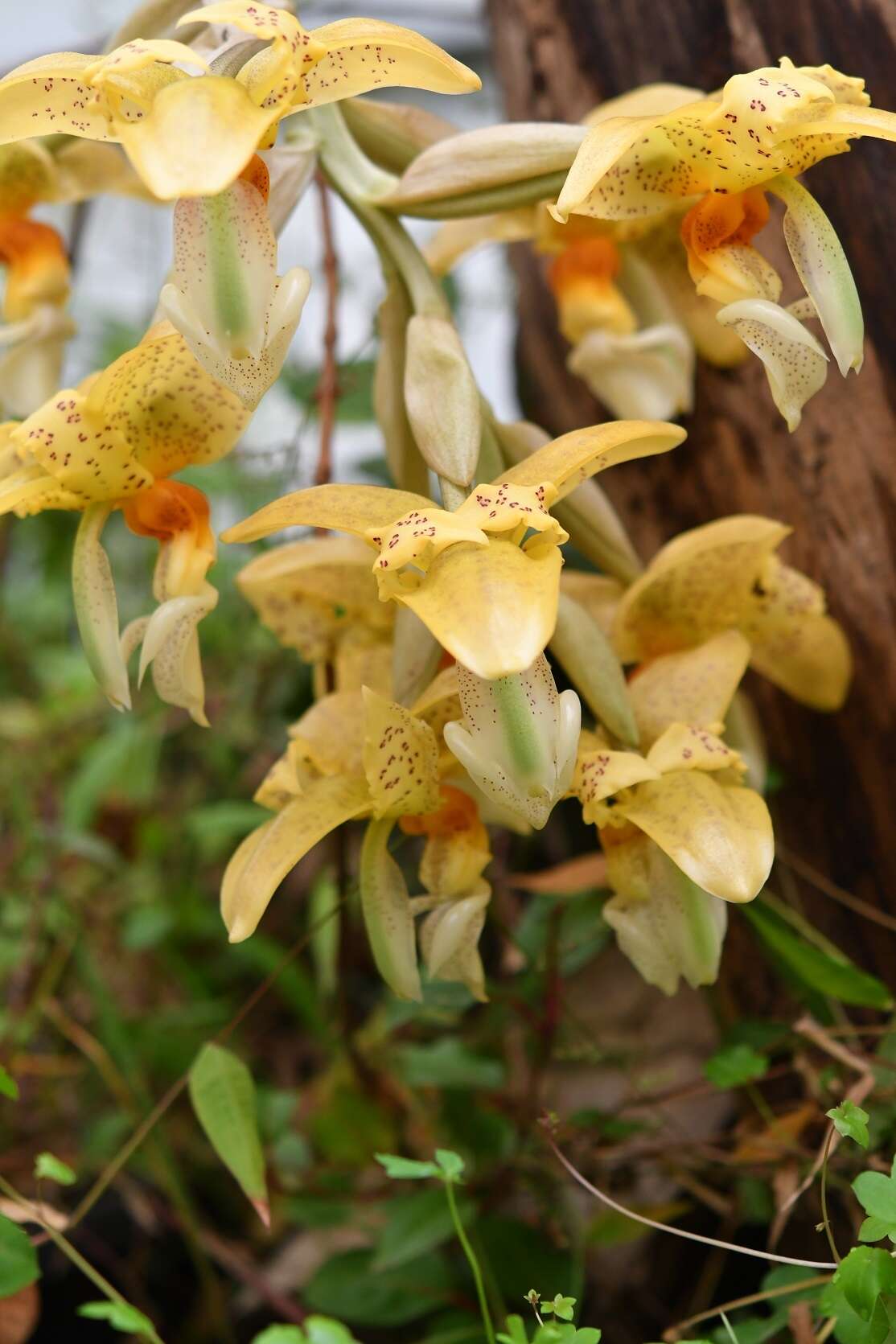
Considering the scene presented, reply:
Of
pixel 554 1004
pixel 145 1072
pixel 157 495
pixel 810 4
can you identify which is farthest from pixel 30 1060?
pixel 810 4

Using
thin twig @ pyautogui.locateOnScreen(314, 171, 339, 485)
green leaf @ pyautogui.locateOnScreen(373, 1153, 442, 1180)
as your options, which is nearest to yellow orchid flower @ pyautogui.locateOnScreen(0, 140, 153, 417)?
thin twig @ pyautogui.locateOnScreen(314, 171, 339, 485)

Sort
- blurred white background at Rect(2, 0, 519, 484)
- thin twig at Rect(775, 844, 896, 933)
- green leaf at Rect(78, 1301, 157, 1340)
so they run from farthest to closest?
blurred white background at Rect(2, 0, 519, 484), thin twig at Rect(775, 844, 896, 933), green leaf at Rect(78, 1301, 157, 1340)

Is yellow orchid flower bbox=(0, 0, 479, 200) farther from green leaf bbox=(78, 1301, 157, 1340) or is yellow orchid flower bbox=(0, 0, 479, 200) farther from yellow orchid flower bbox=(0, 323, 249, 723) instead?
green leaf bbox=(78, 1301, 157, 1340)

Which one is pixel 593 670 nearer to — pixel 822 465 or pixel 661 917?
pixel 661 917

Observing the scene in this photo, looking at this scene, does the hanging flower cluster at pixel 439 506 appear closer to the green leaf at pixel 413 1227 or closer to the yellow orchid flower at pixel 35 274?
the yellow orchid flower at pixel 35 274

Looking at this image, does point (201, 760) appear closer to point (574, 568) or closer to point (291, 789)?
point (574, 568)

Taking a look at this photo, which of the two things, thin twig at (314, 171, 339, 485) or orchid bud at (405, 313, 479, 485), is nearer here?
orchid bud at (405, 313, 479, 485)
